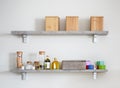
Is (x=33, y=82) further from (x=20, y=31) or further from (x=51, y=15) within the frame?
(x=51, y=15)

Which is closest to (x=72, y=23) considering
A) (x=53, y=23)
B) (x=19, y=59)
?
(x=53, y=23)

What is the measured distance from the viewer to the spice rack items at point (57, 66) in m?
2.09

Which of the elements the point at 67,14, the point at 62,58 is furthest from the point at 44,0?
the point at 62,58

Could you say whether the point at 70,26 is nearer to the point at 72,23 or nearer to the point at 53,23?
the point at 72,23

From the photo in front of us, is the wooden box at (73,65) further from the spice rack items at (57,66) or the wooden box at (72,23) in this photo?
the wooden box at (72,23)

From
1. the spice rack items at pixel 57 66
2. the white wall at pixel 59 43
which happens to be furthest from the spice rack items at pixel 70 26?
the spice rack items at pixel 57 66

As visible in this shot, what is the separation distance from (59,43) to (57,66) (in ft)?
0.93

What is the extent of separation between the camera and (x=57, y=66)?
2.13m

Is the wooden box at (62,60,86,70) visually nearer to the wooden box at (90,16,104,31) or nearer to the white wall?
the white wall

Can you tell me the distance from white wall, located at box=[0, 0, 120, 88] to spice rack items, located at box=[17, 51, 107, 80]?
99mm

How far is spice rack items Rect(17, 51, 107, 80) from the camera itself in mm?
2090

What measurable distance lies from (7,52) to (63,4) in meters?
0.87

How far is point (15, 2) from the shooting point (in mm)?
2275

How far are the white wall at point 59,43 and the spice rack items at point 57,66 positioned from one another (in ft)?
0.33
